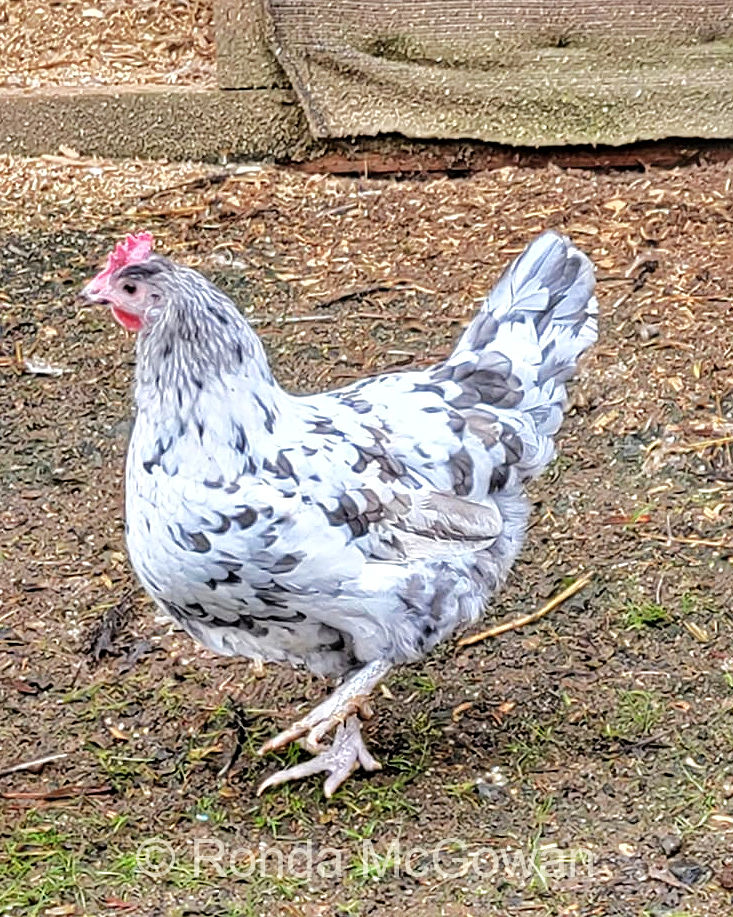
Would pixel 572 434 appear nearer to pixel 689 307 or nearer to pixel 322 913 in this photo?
pixel 689 307

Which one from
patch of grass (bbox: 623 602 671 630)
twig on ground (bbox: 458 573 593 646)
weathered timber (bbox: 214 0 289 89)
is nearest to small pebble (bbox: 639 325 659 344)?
twig on ground (bbox: 458 573 593 646)

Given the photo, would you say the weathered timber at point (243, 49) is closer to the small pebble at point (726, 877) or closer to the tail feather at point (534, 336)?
the tail feather at point (534, 336)

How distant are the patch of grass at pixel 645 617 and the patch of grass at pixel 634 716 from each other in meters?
0.28

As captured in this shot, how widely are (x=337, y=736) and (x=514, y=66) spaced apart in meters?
3.34

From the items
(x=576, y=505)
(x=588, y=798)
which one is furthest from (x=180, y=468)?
(x=576, y=505)

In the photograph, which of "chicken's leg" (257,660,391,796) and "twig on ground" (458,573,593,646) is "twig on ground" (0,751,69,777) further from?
"twig on ground" (458,573,593,646)

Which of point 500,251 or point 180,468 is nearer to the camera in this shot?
point 180,468

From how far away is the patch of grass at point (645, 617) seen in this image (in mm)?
4016

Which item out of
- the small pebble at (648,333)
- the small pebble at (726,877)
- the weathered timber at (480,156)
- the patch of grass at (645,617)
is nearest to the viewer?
the small pebble at (726,877)

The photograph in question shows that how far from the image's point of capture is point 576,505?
4500 millimetres

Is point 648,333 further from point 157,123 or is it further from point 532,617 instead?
point 157,123

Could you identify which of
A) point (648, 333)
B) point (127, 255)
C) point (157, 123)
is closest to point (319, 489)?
point (127, 255)

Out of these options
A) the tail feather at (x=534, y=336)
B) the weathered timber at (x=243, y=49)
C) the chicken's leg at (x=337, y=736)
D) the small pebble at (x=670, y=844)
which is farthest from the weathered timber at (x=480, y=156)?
the small pebble at (x=670, y=844)

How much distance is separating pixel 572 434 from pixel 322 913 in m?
2.05
